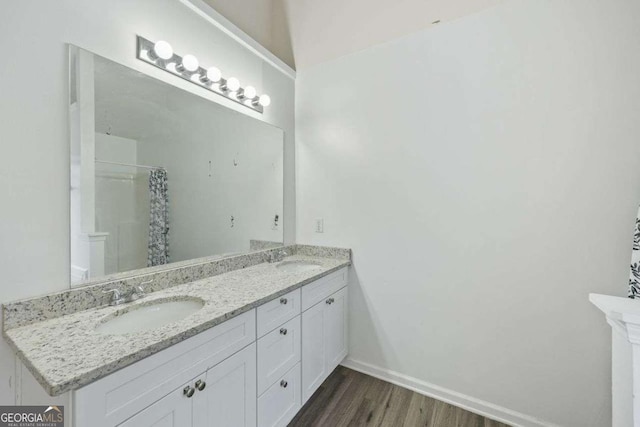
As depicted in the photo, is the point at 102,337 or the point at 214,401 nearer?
the point at 102,337

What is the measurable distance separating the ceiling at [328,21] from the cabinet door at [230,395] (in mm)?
2117

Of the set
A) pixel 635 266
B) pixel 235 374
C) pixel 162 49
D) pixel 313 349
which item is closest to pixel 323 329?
pixel 313 349

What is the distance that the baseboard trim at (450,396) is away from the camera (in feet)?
5.07

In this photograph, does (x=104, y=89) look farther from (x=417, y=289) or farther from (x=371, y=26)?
(x=417, y=289)

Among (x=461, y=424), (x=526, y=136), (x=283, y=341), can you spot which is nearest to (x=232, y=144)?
(x=283, y=341)

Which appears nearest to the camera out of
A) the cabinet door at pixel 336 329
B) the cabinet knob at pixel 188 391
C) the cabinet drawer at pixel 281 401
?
the cabinet knob at pixel 188 391

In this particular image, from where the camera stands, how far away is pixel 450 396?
1737mm

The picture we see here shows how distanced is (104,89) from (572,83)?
7.56ft

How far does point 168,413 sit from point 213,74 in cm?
166

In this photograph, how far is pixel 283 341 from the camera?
142 cm

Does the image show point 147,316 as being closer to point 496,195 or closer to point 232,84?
point 232,84

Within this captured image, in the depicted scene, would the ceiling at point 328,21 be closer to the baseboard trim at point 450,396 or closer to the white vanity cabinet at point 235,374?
the white vanity cabinet at point 235,374

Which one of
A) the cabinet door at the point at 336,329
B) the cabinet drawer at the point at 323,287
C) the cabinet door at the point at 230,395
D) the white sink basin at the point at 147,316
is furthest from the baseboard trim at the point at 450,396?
the white sink basin at the point at 147,316

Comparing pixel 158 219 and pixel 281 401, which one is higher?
pixel 158 219
